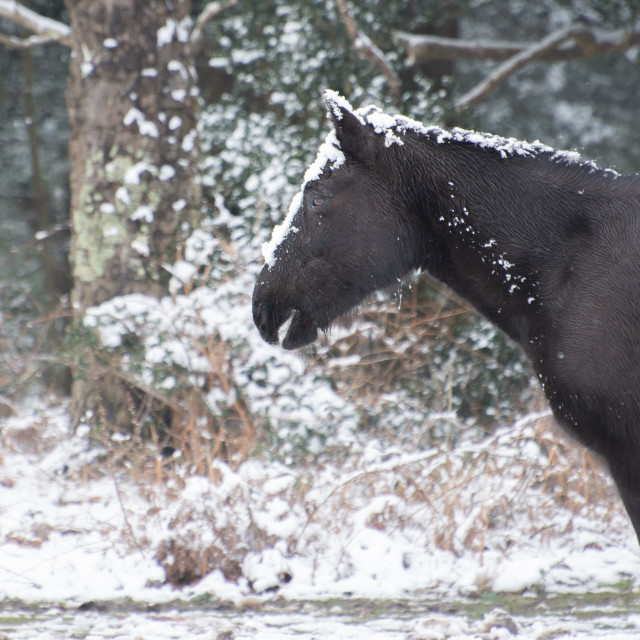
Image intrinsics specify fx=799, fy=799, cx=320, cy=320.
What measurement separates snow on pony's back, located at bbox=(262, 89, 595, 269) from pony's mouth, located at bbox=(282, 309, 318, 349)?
11.0 inches

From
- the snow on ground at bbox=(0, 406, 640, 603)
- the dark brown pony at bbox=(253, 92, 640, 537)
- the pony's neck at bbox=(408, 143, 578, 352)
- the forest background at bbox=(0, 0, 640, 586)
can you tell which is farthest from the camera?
the forest background at bbox=(0, 0, 640, 586)

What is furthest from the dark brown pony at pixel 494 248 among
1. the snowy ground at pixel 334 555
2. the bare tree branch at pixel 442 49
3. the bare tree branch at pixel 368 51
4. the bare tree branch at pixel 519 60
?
the bare tree branch at pixel 519 60

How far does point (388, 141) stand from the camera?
356cm

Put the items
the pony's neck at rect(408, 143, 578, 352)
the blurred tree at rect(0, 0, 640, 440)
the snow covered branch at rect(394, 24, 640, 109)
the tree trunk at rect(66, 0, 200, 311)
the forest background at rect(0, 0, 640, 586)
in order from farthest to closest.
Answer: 1. the snow covered branch at rect(394, 24, 640, 109)
2. the tree trunk at rect(66, 0, 200, 311)
3. the blurred tree at rect(0, 0, 640, 440)
4. the forest background at rect(0, 0, 640, 586)
5. the pony's neck at rect(408, 143, 578, 352)

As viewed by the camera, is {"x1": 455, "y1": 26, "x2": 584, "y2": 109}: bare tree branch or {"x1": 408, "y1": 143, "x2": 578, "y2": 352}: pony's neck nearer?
{"x1": 408, "y1": 143, "x2": 578, "y2": 352}: pony's neck

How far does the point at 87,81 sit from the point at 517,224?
4890 mm

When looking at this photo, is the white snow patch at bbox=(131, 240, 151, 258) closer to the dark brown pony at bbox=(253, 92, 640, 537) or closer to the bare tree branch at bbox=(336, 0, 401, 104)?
the bare tree branch at bbox=(336, 0, 401, 104)

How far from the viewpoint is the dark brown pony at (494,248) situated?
10.0 feet

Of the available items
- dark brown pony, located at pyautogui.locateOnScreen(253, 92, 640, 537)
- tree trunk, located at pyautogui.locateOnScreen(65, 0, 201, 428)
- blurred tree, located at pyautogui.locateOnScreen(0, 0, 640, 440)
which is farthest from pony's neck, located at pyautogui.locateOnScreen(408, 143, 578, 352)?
tree trunk, located at pyautogui.locateOnScreen(65, 0, 201, 428)

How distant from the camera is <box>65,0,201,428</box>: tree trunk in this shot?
6871mm

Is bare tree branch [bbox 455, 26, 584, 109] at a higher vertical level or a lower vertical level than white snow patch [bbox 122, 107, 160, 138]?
higher

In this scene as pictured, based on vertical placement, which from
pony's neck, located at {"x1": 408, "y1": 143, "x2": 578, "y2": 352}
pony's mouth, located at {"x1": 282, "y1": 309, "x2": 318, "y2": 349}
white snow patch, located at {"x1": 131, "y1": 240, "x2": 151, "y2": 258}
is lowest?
pony's mouth, located at {"x1": 282, "y1": 309, "x2": 318, "y2": 349}

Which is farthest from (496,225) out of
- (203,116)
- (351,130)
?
(203,116)

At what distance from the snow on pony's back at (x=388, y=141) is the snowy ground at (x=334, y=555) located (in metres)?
1.80
